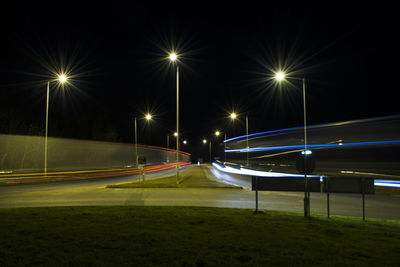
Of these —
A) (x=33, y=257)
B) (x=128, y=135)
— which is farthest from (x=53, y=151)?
(x=128, y=135)

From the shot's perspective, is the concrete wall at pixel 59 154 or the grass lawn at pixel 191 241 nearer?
the grass lawn at pixel 191 241

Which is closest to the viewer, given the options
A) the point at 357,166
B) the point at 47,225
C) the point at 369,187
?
the point at 47,225

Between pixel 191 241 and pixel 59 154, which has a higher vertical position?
pixel 59 154

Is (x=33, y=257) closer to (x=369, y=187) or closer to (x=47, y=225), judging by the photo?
(x=47, y=225)

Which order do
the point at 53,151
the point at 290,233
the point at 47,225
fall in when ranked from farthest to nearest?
the point at 53,151, the point at 47,225, the point at 290,233

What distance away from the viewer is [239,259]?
4.77 metres

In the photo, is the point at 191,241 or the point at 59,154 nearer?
the point at 191,241

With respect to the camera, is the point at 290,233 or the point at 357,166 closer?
the point at 290,233

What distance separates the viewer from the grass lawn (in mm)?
4723

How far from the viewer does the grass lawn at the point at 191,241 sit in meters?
4.72

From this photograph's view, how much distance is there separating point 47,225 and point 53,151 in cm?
2843

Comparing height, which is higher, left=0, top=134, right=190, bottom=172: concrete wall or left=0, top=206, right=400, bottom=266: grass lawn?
left=0, top=134, right=190, bottom=172: concrete wall

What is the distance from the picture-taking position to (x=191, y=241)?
5863 mm

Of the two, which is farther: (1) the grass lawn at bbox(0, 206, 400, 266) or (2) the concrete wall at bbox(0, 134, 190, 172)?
(2) the concrete wall at bbox(0, 134, 190, 172)
